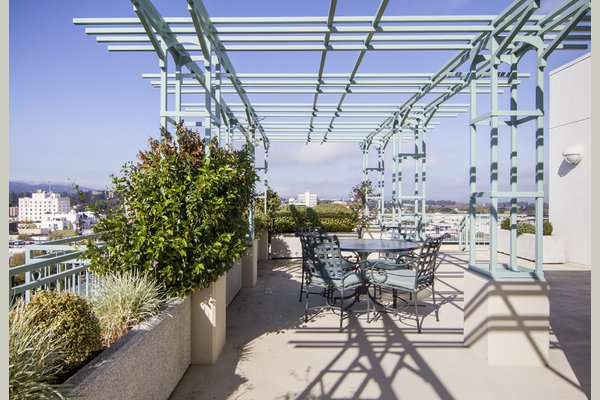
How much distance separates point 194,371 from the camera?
3.04 metres

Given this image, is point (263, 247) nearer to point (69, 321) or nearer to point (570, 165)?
point (69, 321)

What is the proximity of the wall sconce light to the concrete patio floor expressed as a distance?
483 centimetres

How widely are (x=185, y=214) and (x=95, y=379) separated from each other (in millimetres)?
1467

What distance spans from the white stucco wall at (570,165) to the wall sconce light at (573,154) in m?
0.08

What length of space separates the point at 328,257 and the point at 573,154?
7294mm

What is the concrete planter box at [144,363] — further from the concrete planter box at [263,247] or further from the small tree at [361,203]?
the small tree at [361,203]

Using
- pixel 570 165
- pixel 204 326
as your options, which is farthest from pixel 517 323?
pixel 570 165

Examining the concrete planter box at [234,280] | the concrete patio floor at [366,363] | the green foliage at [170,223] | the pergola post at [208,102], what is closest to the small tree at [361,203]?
the concrete planter box at [234,280]

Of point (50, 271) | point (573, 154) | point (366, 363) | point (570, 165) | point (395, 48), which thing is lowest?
point (366, 363)

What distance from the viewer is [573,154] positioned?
28.1 ft

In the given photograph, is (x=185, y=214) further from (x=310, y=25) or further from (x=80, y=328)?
(x=310, y=25)

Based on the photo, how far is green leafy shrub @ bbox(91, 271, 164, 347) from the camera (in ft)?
7.50

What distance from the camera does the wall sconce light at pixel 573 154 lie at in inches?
334

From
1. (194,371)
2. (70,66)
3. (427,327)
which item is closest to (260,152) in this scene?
(70,66)
